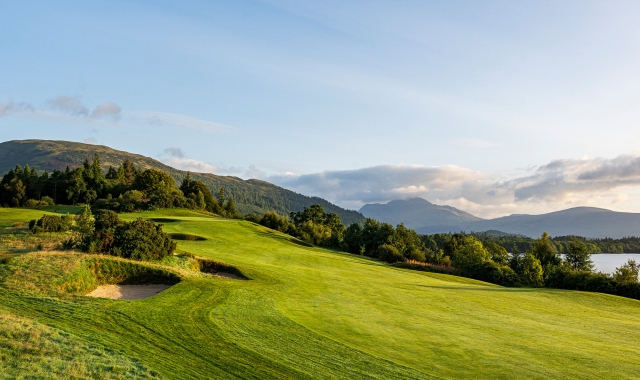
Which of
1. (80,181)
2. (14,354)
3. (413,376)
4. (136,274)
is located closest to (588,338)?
(413,376)

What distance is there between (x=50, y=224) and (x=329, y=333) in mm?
24998

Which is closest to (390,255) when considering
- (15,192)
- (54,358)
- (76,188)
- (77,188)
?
(54,358)

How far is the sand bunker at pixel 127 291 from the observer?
1906 cm

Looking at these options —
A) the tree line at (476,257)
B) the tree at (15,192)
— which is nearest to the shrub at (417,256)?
the tree line at (476,257)

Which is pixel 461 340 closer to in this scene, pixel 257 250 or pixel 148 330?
pixel 148 330

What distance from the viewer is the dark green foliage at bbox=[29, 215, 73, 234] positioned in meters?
28.7

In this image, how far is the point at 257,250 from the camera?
38938mm

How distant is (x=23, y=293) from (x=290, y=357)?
10762 millimetres

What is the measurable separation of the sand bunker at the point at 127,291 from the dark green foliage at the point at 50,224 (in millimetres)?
12360

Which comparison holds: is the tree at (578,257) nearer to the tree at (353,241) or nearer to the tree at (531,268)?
the tree at (531,268)

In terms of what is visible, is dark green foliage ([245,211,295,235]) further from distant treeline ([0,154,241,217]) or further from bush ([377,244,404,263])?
bush ([377,244,404,263])

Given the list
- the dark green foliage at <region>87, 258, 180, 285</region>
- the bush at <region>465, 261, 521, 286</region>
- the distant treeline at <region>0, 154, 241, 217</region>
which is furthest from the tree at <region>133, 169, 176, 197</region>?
the dark green foliage at <region>87, 258, 180, 285</region>

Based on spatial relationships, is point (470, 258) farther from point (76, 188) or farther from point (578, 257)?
point (76, 188)

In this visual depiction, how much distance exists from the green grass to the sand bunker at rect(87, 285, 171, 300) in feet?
5.12
